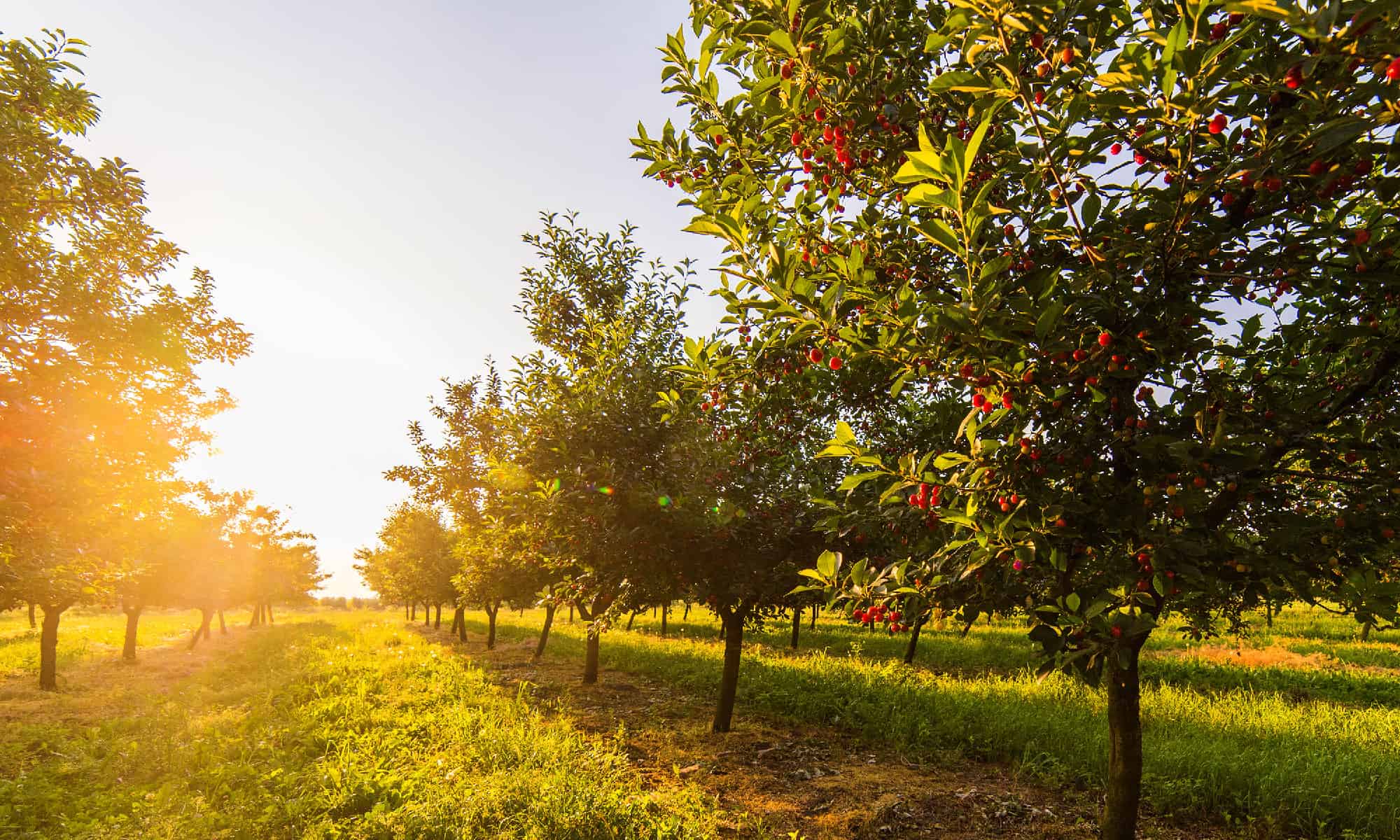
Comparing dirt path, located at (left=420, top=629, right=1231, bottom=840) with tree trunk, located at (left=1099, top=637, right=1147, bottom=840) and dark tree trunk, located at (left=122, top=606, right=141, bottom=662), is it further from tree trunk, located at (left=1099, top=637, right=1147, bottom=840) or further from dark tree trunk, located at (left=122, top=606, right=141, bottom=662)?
dark tree trunk, located at (left=122, top=606, right=141, bottom=662)

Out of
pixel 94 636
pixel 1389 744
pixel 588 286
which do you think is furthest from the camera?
pixel 94 636

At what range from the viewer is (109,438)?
1010 centimetres

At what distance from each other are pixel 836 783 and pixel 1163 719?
715 centimetres

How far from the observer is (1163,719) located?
10.5 meters

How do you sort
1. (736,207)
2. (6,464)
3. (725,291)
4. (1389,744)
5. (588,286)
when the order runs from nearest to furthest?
(736,207) < (725,291) < (6,464) < (1389,744) < (588,286)

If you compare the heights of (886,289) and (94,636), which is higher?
(886,289)

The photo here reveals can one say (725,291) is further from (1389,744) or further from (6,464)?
(1389,744)

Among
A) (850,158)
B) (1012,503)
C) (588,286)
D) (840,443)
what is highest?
(588,286)

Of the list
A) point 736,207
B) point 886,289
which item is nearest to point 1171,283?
point 886,289

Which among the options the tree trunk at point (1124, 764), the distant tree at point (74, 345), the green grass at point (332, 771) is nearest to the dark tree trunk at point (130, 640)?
the green grass at point (332, 771)

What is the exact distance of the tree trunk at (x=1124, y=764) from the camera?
4.24m

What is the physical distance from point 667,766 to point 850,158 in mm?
8622

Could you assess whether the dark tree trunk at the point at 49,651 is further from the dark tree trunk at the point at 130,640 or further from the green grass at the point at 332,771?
the dark tree trunk at the point at 130,640

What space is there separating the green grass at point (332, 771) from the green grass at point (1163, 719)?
4.67 metres
